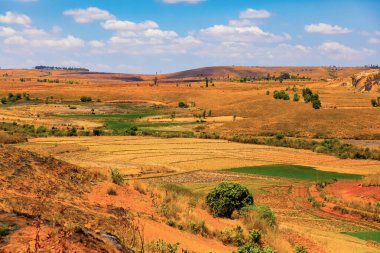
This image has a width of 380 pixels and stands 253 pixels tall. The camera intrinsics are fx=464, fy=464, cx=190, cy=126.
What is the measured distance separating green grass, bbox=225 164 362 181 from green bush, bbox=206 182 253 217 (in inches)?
1035

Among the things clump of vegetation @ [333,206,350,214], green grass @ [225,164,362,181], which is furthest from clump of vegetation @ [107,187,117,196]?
green grass @ [225,164,362,181]

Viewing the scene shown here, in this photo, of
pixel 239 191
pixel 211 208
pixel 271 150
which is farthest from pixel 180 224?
pixel 271 150

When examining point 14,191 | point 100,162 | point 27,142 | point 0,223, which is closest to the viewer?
point 0,223

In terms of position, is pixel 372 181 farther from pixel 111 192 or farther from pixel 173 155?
pixel 111 192

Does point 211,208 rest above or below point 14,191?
below

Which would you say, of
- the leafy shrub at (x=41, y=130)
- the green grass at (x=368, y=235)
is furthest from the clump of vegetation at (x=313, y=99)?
the green grass at (x=368, y=235)

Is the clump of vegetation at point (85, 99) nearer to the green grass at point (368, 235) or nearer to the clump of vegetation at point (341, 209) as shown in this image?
the clump of vegetation at point (341, 209)

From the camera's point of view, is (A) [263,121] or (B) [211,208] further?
(A) [263,121]

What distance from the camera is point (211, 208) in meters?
26.2

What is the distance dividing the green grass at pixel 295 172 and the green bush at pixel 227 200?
26287 millimetres

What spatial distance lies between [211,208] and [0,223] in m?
15.1

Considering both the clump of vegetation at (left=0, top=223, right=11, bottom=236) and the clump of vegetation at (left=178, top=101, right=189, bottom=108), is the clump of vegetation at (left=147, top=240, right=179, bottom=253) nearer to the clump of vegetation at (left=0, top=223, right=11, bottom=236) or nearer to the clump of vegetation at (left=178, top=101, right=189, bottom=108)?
the clump of vegetation at (left=0, top=223, right=11, bottom=236)

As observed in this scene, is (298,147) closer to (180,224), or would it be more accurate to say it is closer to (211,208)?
(211,208)

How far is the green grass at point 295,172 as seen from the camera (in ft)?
174
